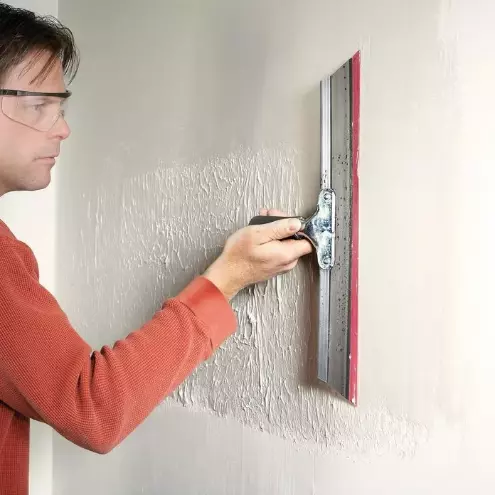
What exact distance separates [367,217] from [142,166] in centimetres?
58

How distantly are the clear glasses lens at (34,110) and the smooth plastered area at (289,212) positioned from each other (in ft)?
1.17

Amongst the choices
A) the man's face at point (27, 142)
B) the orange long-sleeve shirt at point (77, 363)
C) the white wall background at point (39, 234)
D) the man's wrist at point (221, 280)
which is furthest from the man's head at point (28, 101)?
the white wall background at point (39, 234)

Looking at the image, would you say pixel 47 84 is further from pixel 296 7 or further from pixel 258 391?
pixel 258 391

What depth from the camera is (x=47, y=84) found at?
896 millimetres

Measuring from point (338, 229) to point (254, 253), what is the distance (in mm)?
149

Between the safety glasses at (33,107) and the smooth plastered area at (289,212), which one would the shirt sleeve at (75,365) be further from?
the smooth plastered area at (289,212)

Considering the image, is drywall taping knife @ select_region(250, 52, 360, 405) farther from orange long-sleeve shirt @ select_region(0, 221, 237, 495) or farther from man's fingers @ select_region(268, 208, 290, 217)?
orange long-sleeve shirt @ select_region(0, 221, 237, 495)

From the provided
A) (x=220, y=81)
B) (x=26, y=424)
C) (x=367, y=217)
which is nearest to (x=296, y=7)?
(x=220, y=81)

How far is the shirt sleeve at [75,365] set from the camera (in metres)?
0.75

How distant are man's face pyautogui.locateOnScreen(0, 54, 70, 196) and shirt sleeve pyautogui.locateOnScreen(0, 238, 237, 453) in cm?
13

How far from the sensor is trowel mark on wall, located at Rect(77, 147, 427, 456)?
1.03m

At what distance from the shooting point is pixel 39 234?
1.51 meters

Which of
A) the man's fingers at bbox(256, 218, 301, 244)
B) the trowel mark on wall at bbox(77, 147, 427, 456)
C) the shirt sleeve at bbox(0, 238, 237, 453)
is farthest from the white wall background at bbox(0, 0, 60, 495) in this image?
the man's fingers at bbox(256, 218, 301, 244)

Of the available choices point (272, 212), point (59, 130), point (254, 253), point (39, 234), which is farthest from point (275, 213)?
point (39, 234)
